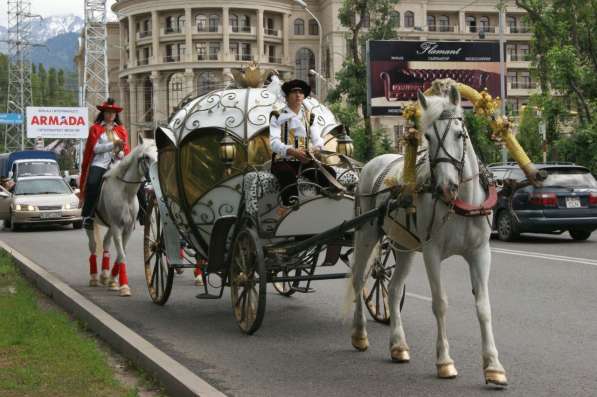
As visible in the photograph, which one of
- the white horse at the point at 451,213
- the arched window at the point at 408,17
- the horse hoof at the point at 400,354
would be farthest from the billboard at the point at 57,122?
the white horse at the point at 451,213

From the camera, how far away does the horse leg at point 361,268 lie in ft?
26.9

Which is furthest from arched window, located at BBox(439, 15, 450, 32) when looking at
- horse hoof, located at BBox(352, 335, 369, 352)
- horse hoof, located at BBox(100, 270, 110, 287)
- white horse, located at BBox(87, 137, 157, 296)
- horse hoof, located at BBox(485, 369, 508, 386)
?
horse hoof, located at BBox(485, 369, 508, 386)

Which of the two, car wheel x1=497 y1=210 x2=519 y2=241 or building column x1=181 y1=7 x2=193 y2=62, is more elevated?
building column x1=181 y1=7 x2=193 y2=62

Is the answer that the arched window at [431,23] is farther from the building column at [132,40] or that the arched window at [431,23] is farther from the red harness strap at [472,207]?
the red harness strap at [472,207]

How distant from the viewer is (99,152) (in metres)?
12.7

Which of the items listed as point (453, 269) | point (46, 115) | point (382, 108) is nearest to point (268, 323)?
point (453, 269)

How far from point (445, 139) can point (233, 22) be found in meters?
105

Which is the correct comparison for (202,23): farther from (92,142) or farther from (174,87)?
(92,142)

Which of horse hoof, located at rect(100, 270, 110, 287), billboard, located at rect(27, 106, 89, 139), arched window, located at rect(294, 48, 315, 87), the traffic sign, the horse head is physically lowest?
horse hoof, located at rect(100, 270, 110, 287)

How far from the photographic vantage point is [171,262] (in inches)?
415

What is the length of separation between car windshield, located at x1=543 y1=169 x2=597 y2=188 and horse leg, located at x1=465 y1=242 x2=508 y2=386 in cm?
1375

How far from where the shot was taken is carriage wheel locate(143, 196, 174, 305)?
1118 cm

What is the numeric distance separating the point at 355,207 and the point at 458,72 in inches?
1562

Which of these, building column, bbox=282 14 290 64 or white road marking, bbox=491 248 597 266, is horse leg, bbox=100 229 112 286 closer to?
white road marking, bbox=491 248 597 266
